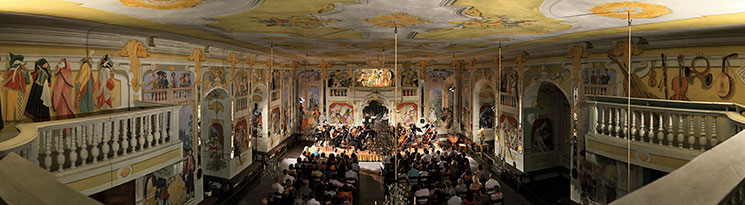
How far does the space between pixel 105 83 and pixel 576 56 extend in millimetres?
10164

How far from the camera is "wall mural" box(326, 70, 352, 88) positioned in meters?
19.4

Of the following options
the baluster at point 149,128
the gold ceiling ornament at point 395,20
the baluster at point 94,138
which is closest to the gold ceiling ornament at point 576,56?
the gold ceiling ornament at point 395,20

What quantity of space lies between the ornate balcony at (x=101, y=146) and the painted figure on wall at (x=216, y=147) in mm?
4523

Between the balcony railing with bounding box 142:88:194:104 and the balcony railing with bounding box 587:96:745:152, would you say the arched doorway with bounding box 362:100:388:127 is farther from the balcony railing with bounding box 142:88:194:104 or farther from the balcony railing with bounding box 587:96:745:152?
the balcony railing with bounding box 587:96:745:152

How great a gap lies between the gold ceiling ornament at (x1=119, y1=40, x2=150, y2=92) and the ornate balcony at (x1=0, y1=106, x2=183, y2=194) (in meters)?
1.25

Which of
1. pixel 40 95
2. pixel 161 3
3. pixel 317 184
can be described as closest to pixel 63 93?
pixel 40 95

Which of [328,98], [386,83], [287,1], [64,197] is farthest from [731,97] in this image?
[328,98]

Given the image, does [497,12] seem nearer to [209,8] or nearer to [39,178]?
[209,8]

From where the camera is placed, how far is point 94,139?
5.22m

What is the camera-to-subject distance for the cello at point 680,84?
23.3ft

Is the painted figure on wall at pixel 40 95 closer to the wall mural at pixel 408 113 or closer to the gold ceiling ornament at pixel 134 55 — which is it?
the gold ceiling ornament at pixel 134 55

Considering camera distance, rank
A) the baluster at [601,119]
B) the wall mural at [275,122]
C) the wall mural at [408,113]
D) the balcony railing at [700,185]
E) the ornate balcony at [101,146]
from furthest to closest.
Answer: the wall mural at [408,113], the wall mural at [275,122], the baluster at [601,119], the ornate balcony at [101,146], the balcony railing at [700,185]

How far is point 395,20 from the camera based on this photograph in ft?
17.4

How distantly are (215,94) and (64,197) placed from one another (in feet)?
34.5
